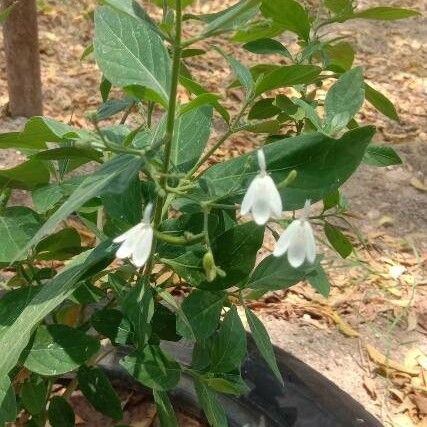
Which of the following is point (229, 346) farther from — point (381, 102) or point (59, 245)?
point (381, 102)

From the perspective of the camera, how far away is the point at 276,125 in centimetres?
82

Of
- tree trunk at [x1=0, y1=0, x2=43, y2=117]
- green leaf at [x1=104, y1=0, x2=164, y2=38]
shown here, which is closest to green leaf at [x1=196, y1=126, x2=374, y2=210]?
green leaf at [x1=104, y1=0, x2=164, y2=38]

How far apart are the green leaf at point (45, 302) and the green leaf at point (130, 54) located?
154 millimetres

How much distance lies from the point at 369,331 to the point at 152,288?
1.15 metres

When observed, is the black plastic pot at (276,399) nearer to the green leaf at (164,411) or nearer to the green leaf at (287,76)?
the green leaf at (164,411)

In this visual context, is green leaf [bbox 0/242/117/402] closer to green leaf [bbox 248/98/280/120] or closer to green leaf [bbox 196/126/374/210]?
green leaf [bbox 196/126/374/210]

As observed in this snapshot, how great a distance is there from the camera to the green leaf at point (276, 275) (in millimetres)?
723

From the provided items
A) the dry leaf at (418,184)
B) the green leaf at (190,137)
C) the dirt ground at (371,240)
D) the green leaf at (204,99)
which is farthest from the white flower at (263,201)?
the dry leaf at (418,184)

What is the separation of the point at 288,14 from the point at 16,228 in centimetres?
39

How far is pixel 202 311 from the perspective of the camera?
2.48 ft

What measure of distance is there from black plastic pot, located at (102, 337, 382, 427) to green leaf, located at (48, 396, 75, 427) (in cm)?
23

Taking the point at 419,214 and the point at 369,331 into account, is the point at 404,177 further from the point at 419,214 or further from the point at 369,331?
the point at 369,331

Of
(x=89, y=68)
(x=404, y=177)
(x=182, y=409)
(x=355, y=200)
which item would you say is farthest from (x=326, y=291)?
(x=89, y=68)

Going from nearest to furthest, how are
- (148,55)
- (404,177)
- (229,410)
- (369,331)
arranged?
1. (148,55)
2. (229,410)
3. (369,331)
4. (404,177)
